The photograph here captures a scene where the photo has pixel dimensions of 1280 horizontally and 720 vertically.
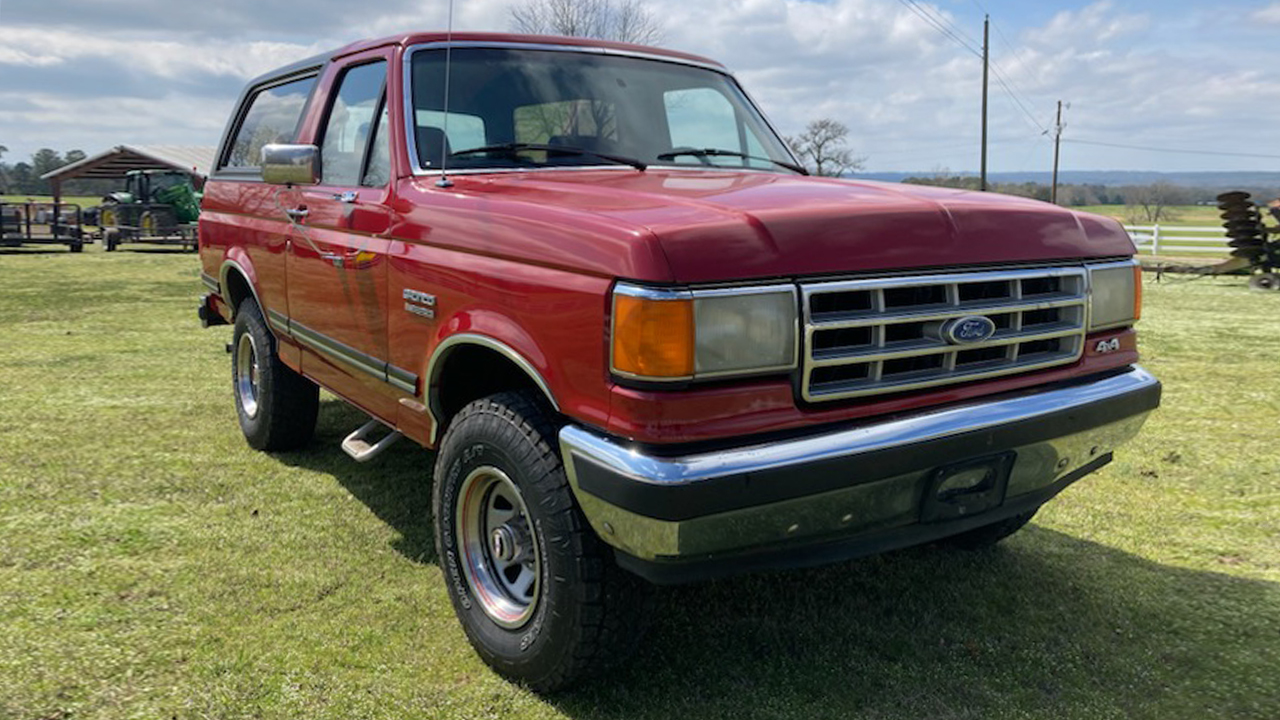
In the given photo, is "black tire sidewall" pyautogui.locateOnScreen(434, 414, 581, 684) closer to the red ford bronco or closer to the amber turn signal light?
the red ford bronco

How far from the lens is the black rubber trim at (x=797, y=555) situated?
7.70 ft

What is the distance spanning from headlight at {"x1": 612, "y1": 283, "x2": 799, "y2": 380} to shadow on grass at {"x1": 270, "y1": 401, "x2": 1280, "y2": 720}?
1.09 m

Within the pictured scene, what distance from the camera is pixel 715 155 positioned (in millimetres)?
3830

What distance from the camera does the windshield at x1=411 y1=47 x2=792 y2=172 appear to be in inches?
136

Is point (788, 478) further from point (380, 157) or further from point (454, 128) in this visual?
point (380, 157)

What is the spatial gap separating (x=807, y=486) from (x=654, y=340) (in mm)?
519

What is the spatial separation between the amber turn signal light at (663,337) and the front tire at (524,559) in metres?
0.48

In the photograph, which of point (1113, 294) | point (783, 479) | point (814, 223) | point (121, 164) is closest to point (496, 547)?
point (783, 479)

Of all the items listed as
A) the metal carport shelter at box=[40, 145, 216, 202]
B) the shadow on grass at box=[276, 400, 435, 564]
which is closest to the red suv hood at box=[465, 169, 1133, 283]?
the shadow on grass at box=[276, 400, 435, 564]

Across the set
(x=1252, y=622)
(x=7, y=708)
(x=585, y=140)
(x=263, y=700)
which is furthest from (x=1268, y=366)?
(x=7, y=708)

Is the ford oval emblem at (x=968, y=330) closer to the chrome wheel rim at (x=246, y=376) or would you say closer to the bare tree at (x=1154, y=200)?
the chrome wheel rim at (x=246, y=376)

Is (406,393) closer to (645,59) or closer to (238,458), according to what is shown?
(645,59)

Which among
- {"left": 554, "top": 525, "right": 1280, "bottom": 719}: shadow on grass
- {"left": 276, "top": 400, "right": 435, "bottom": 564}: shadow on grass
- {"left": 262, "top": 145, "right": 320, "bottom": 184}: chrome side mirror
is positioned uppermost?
{"left": 262, "top": 145, "right": 320, "bottom": 184}: chrome side mirror

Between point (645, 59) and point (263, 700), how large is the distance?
2892 millimetres
